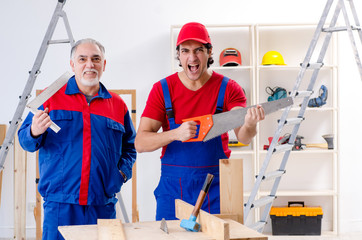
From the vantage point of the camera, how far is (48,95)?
2656mm

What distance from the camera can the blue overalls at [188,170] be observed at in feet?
8.59

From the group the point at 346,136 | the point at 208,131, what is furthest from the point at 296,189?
the point at 208,131

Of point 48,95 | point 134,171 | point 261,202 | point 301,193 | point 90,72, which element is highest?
point 90,72

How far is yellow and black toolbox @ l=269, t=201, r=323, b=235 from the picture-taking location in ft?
18.6

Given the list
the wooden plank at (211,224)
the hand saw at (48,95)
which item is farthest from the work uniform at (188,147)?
the wooden plank at (211,224)

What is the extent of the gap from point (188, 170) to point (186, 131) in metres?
0.28

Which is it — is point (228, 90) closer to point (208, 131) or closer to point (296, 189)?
point (208, 131)

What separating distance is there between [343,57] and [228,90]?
3.73 metres

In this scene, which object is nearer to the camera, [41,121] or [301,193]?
[41,121]

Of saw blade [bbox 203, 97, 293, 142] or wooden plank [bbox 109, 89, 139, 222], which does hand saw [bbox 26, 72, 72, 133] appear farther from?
wooden plank [bbox 109, 89, 139, 222]

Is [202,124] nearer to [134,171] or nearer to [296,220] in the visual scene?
[134,171]

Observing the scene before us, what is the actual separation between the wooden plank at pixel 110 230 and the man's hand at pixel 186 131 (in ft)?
2.64

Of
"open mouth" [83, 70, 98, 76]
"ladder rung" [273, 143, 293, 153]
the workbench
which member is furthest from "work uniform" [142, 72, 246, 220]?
"ladder rung" [273, 143, 293, 153]

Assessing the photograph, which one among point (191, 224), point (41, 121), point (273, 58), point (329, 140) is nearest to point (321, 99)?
point (329, 140)
